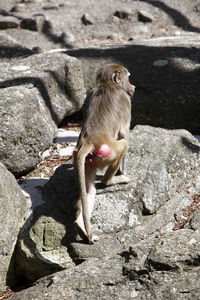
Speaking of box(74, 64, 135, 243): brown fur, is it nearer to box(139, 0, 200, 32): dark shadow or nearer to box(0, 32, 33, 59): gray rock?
box(0, 32, 33, 59): gray rock

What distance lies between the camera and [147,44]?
9.00 meters

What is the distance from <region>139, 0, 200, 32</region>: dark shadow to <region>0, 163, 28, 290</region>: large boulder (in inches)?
348

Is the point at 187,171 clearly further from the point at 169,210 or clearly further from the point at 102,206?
the point at 102,206

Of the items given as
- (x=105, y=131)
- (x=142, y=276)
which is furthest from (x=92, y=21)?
(x=142, y=276)

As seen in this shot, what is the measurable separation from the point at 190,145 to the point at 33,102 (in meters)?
1.96

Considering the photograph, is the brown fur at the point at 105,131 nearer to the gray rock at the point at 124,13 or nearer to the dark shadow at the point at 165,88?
the dark shadow at the point at 165,88

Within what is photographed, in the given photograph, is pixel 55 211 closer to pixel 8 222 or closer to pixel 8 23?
pixel 8 222

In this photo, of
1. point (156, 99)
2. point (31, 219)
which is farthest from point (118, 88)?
point (156, 99)

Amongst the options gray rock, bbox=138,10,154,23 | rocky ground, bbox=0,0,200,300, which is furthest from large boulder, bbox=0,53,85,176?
gray rock, bbox=138,10,154,23

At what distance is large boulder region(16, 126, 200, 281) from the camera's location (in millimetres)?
4633

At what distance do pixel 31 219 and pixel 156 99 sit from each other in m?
3.37

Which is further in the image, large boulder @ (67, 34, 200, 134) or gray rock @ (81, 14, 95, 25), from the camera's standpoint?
gray rock @ (81, 14, 95, 25)

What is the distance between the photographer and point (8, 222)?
4.77 meters

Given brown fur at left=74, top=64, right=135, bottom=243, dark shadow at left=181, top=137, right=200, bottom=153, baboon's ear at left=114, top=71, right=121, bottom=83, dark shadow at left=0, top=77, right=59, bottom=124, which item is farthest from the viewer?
dark shadow at left=0, top=77, right=59, bottom=124
